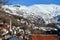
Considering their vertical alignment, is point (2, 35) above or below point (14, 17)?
below

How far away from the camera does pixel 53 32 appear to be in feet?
16.2

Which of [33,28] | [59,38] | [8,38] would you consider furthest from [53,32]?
[8,38]

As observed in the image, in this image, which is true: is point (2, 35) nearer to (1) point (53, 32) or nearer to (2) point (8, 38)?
(2) point (8, 38)

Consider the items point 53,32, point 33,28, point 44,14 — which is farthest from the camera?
point 44,14

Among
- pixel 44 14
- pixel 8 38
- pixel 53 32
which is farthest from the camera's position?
pixel 44 14

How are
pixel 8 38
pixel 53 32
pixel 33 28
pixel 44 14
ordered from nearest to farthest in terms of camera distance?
pixel 8 38, pixel 53 32, pixel 33 28, pixel 44 14

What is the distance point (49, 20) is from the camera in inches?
224

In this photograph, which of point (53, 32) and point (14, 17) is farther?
point (14, 17)

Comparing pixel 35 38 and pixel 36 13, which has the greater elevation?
pixel 36 13

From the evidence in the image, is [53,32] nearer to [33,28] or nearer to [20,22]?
[33,28]

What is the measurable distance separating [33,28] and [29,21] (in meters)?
0.37

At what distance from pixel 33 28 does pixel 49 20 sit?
0.50 meters

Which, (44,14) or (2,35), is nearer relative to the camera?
(2,35)

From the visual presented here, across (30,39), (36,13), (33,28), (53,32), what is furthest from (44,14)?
(30,39)
